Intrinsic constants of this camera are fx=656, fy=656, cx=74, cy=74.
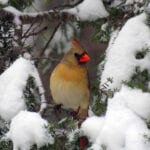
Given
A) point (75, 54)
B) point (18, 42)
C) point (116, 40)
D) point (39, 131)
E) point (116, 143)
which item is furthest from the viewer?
point (75, 54)

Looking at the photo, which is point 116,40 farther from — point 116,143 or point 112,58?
point 116,143

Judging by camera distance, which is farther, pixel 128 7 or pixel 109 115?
pixel 128 7

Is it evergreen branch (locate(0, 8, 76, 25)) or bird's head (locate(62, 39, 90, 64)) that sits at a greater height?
evergreen branch (locate(0, 8, 76, 25))

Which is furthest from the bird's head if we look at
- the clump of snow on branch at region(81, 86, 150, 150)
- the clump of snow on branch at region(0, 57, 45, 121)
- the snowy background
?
the clump of snow on branch at region(81, 86, 150, 150)

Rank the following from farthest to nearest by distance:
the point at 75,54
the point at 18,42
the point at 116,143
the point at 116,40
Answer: the point at 75,54, the point at 18,42, the point at 116,40, the point at 116,143

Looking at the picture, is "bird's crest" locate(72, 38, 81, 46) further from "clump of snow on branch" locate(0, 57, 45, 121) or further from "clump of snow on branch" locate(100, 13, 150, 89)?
"clump of snow on branch" locate(100, 13, 150, 89)

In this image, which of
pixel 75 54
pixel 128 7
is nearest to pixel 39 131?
pixel 128 7
